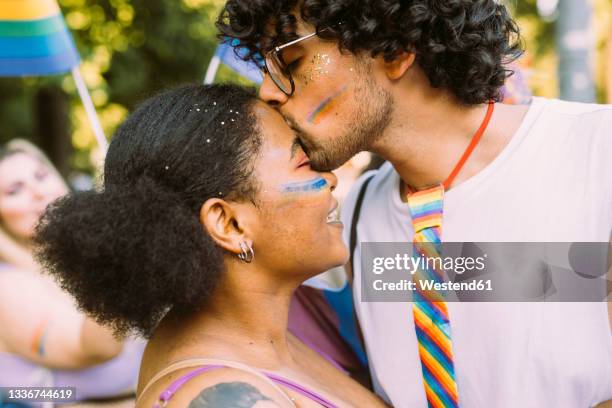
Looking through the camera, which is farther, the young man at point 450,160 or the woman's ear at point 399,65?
the woman's ear at point 399,65

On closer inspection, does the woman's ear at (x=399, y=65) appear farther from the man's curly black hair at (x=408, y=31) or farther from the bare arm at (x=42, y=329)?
the bare arm at (x=42, y=329)

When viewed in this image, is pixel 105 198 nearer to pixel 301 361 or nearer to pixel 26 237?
pixel 301 361

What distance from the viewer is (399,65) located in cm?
252

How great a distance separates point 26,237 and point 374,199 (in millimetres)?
2779

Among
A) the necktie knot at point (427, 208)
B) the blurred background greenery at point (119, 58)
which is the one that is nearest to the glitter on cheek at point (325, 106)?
the necktie knot at point (427, 208)

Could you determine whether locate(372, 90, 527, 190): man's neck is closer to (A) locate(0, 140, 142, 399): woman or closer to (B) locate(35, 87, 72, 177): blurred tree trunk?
(A) locate(0, 140, 142, 399): woman

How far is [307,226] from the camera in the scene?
2.22m

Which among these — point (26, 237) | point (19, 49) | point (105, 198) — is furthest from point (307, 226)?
point (26, 237)

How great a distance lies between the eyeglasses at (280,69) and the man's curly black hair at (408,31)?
0.09ft

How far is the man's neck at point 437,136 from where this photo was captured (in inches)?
96.0

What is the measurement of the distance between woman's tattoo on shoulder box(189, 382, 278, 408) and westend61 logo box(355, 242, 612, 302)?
843mm

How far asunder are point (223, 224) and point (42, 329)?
268 cm

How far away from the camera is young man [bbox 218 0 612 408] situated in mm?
2154

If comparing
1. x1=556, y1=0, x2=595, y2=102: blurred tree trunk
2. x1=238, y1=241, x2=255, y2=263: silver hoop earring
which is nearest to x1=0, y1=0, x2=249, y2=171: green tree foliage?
x1=556, y1=0, x2=595, y2=102: blurred tree trunk
